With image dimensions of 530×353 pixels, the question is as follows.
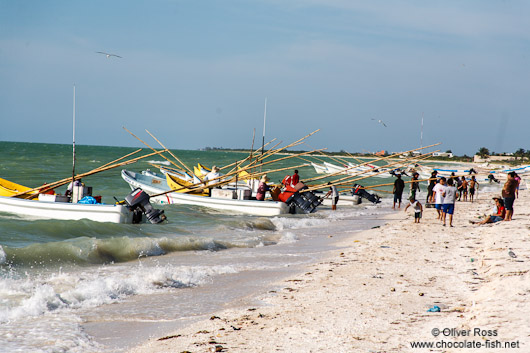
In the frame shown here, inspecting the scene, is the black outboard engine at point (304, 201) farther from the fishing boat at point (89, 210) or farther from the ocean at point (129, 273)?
the fishing boat at point (89, 210)

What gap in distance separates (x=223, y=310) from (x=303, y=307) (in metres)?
0.99

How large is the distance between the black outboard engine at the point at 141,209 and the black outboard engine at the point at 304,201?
18.4ft

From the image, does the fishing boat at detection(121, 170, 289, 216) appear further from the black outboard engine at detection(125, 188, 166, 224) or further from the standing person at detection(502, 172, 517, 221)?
the standing person at detection(502, 172, 517, 221)

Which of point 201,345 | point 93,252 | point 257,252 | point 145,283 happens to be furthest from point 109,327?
point 257,252

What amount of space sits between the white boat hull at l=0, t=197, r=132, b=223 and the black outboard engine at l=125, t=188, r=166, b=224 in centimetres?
19

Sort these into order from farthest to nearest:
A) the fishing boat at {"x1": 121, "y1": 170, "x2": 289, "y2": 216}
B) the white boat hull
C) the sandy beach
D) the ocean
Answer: the fishing boat at {"x1": 121, "y1": 170, "x2": 289, "y2": 216}, the white boat hull, the ocean, the sandy beach

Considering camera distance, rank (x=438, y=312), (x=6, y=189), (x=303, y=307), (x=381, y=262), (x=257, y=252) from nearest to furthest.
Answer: (x=438, y=312) → (x=303, y=307) → (x=381, y=262) → (x=257, y=252) → (x=6, y=189)

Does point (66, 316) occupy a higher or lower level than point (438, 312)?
lower

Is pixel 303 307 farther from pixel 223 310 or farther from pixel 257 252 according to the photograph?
pixel 257 252

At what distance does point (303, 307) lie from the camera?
618cm

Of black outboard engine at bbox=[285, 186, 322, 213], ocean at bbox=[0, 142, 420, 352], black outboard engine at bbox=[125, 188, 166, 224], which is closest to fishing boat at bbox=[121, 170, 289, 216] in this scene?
black outboard engine at bbox=[285, 186, 322, 213]

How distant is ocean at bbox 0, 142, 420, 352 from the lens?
18.4 feet

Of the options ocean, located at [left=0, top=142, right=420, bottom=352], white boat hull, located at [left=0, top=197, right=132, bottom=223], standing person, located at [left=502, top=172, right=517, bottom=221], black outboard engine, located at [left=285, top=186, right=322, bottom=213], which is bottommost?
ocean, located at [left=0, top=142, right=420, bottom=352]

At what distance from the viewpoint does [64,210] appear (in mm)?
14938
